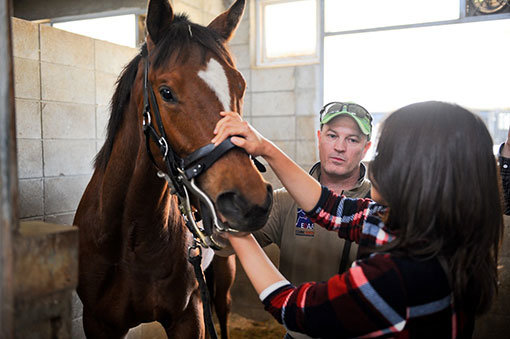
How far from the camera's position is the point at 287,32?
3.69 m

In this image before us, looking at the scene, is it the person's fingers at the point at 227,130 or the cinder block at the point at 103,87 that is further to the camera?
the cinder block at the point at 103,87

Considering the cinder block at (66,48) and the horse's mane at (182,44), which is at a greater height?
the cinder block at (66,48)

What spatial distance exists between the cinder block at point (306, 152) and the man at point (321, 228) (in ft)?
5.61

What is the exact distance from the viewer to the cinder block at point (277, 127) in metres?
3.66

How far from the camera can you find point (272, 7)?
3715 millimetres

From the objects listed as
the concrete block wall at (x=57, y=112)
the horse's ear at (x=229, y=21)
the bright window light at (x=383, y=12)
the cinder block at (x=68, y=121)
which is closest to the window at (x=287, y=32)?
the bright window light at (x=383, y=12)

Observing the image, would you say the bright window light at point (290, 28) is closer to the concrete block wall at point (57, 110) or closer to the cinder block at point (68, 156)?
the concrete block wall at point (57, 110)

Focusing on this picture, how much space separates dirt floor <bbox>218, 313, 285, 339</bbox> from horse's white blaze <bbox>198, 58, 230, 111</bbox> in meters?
2.49

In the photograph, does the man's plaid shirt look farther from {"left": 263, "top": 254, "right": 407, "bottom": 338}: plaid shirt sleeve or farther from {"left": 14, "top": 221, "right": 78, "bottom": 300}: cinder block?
{"left": 14, "top": 221, "right": 78, "bottom": 300}: cinder block

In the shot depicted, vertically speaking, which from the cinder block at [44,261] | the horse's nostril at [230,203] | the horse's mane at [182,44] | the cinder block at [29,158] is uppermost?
the horse's mane at [182,44]

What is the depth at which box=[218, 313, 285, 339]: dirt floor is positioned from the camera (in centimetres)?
321

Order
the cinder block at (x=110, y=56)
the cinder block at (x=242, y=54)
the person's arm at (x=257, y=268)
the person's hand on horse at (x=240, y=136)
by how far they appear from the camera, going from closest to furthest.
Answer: the person's arm at (x=257, y=268) < the person's hand on horse at (x=240, y=136) < the cinder block at (x=110, y=56) < the cinder block at (x=242, y=54)

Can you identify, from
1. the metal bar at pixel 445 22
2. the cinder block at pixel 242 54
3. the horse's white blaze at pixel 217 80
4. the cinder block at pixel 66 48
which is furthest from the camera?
the cinder block at pixel 242 54

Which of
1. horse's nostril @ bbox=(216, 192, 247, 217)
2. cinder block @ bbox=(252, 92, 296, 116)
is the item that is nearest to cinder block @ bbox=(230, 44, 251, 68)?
cinder block @ bbox=(252, 92, 296, 116)
